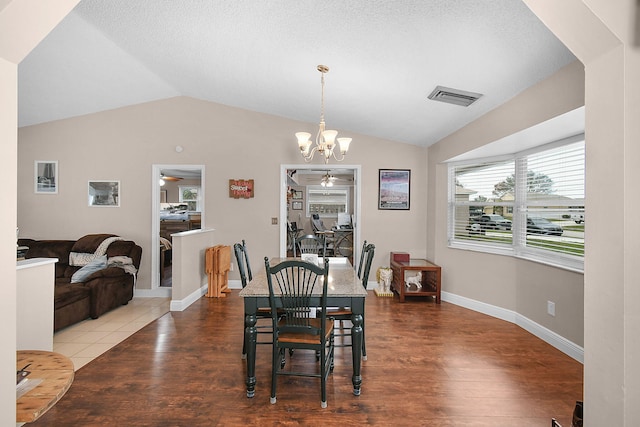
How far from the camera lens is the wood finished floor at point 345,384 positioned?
1942 mm

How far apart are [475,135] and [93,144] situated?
542 cm

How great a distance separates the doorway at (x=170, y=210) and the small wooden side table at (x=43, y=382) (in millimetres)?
3632

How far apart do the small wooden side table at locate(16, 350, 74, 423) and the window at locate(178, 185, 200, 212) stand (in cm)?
824

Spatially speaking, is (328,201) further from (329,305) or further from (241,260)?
(329,305)

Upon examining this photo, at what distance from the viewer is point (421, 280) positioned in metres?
4.69

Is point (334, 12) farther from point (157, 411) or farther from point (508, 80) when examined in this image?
point (157, 411)

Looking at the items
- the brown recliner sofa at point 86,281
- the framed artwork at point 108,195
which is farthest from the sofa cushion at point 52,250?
the framed artwork at point 108,195

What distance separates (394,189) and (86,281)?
4.36 metres

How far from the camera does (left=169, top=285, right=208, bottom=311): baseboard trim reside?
397 centimetres

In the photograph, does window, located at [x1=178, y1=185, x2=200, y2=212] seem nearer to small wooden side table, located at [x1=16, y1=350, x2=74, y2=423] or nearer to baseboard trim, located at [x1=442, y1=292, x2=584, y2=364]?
baseboard trim, located at [x1=442, y1=292, x2=584, y2=364]

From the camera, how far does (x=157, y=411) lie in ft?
6.52

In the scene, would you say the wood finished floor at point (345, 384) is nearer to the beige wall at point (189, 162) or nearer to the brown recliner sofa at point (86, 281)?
the brown recliner sofa at point (86, 281)

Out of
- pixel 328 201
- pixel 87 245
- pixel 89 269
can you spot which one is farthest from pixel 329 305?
pixel 328 201

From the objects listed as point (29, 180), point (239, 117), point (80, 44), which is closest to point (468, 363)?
point (239, 117)
